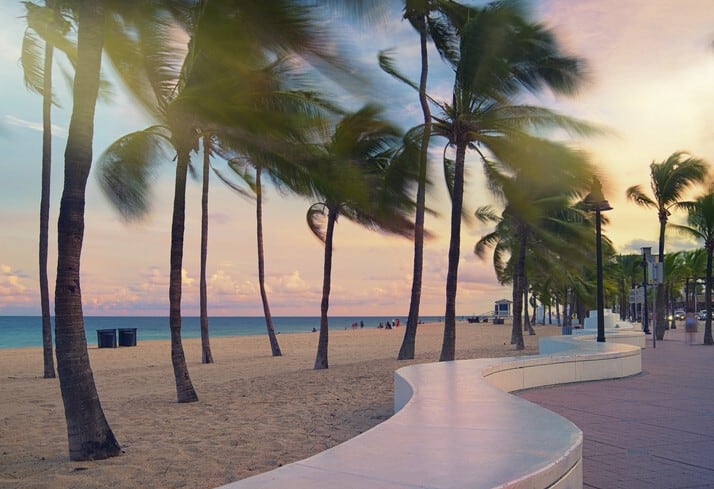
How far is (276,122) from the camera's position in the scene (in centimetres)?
881

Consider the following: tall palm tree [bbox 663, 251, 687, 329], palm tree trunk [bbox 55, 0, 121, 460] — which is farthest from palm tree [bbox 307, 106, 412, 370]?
tall palm tree [bbox 663, 251, 687, 329]

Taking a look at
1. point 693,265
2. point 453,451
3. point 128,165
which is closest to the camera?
point 453,451

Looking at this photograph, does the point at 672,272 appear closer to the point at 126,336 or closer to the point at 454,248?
the point at 126,336

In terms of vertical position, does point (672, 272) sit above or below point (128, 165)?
above

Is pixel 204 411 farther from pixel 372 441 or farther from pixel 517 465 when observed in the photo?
pixel 517 465

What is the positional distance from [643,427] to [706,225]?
22382 mm

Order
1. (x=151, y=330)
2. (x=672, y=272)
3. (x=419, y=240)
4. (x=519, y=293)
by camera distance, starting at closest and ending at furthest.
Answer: (x=419, y=240) → (x=519, y=293) → (x=672, y=272) → (x=151, y=330)

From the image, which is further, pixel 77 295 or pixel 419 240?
pixel 419 240

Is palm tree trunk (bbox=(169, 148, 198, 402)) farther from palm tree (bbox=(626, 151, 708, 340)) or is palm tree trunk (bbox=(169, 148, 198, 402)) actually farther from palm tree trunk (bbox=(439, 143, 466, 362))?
palm tree (bbox=(626, 151, 708, 340))

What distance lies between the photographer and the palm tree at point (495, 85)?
14.2 m

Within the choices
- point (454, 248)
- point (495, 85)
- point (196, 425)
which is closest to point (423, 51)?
point (495, 85)

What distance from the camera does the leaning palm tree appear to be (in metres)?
25.0

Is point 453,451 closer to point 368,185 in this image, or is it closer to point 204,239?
point 368,185

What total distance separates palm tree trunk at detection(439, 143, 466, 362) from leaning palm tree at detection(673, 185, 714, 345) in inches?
544
